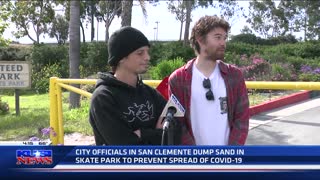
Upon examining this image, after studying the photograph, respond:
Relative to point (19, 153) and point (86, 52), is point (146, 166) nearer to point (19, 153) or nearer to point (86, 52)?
point (19, 153)

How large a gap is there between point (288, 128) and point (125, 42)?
20.1 ft

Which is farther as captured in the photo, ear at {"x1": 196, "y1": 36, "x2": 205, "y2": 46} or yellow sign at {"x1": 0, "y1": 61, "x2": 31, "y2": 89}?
yellow sign at {"x1": 0, "y1": 61, "x2": 31, "y2": 89}

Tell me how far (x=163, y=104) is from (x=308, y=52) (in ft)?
92.8

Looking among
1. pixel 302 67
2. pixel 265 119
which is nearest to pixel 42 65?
pixel 302 67

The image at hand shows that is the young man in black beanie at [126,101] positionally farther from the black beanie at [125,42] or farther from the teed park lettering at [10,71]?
the teed park lettering at [10,71]

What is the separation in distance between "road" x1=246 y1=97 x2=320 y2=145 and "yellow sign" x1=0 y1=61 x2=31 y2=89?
5.65 m

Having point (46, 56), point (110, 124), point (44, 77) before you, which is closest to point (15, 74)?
point (110, 124)

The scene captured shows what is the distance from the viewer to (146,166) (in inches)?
77.0

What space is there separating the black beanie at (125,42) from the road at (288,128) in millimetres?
4908

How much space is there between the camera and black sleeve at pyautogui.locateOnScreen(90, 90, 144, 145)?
2.32 metres

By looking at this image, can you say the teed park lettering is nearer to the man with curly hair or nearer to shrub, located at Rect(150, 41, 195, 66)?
the man with curly hair

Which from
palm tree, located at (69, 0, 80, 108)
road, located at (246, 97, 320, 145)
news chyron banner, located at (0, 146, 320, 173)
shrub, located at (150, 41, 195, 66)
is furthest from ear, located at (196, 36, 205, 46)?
shrub, located at (150, 41, 195, 66)

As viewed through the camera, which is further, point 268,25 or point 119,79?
point 268,25

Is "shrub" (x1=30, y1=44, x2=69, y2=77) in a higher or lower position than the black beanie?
lower
